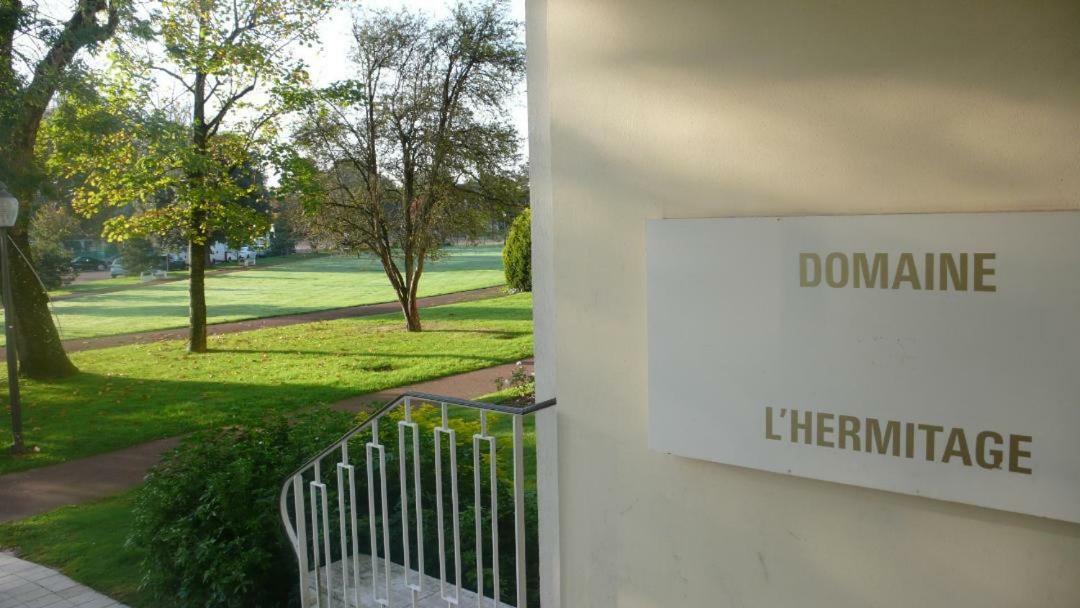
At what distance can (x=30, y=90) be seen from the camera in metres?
6.72

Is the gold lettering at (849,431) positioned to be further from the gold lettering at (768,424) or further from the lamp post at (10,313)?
the lamp post at (10,313)

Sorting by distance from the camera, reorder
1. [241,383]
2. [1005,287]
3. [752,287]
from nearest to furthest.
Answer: [1005,287]
[752,287]
[241,383]

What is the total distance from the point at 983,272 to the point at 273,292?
9.29m

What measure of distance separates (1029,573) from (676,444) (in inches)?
32.6

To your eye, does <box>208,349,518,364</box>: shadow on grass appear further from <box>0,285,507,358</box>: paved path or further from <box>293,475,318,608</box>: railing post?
<box>293,475,318,608</box>: railing post

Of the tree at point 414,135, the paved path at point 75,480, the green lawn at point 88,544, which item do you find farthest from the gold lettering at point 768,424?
the tree at point 414,135

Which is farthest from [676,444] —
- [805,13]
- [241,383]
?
[241,383]

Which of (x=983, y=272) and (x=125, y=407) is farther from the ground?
(x=983, y=272)

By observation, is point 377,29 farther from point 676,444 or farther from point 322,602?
point 676,444

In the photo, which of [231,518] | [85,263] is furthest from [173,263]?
[231,518]

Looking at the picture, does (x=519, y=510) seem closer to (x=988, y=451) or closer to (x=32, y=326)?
(x=988, y=451)

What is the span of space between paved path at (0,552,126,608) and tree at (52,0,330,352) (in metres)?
3.87

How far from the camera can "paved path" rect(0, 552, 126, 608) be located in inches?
173

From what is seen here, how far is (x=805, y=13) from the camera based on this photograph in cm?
197
